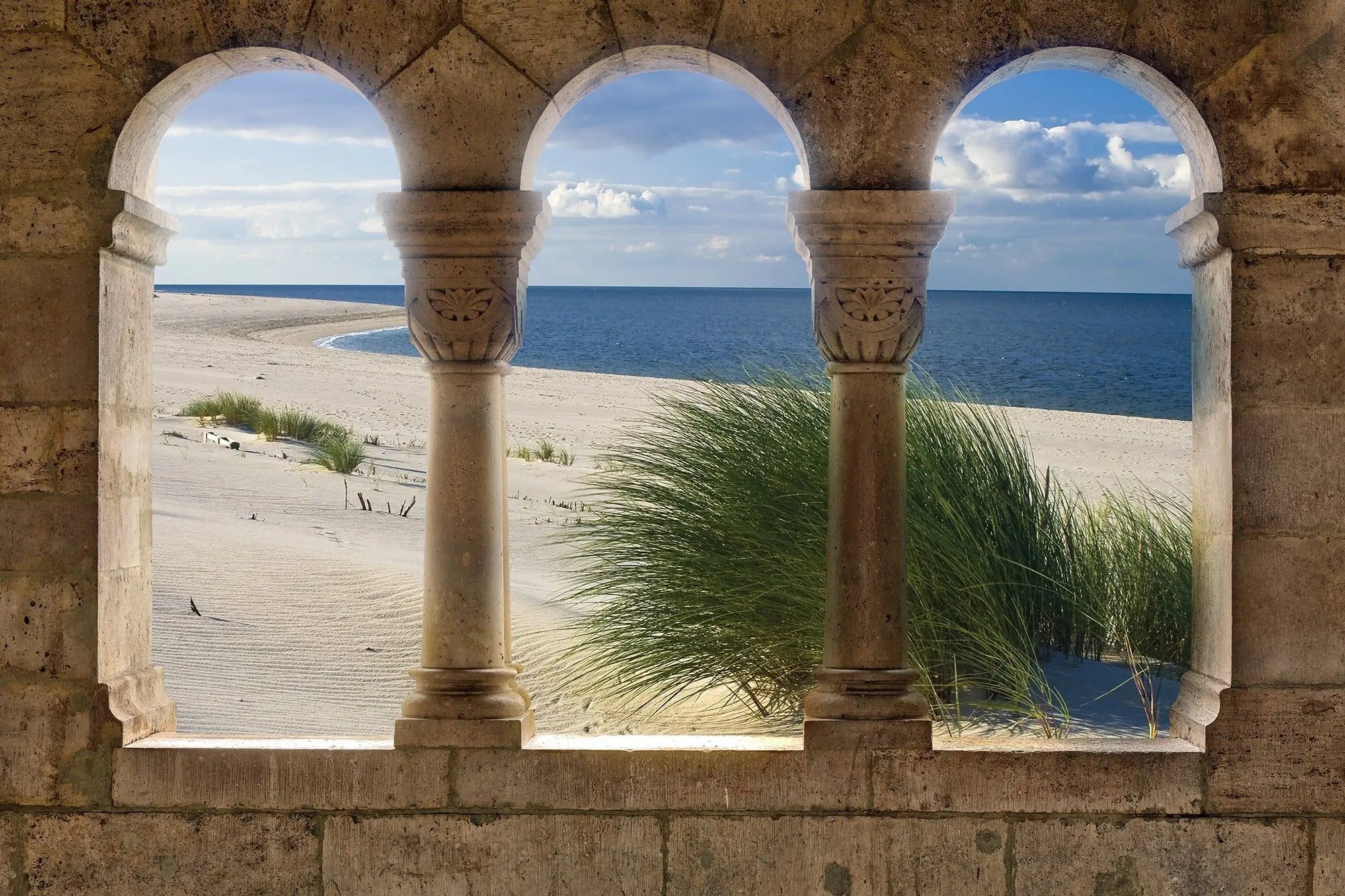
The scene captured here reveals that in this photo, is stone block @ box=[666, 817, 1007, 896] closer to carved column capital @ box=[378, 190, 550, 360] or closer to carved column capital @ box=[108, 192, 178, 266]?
Result: carved column capital @ box=[378, 190, 550, 360]

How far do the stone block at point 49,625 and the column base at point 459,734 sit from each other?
2.82 feet

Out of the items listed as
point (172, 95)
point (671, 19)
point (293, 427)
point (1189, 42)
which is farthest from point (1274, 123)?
point (293, 427)

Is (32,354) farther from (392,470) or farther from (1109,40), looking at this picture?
(392,470)

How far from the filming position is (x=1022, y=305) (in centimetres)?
9450

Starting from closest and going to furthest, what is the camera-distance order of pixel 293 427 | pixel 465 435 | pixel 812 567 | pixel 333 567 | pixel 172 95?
pixel 465 435 → pixel 172 95 → pixel 812 567 → pixel 333 567 → pixel 293 427

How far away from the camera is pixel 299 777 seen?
349 centimetres

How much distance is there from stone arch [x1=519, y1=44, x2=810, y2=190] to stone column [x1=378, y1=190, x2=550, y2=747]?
0.18 metres

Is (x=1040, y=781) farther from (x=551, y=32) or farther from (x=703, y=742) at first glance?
(x=551, y=32)

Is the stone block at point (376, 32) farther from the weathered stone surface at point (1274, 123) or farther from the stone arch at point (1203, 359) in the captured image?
the weathered stone surface at point (1274, 123)

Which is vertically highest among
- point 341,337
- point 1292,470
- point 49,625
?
point 341,337

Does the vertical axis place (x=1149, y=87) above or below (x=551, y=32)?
below

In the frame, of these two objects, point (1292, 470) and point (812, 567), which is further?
point (812, 567)

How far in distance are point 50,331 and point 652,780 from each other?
6.57ft

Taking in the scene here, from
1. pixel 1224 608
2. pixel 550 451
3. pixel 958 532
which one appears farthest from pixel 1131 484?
pixel 1224 608
